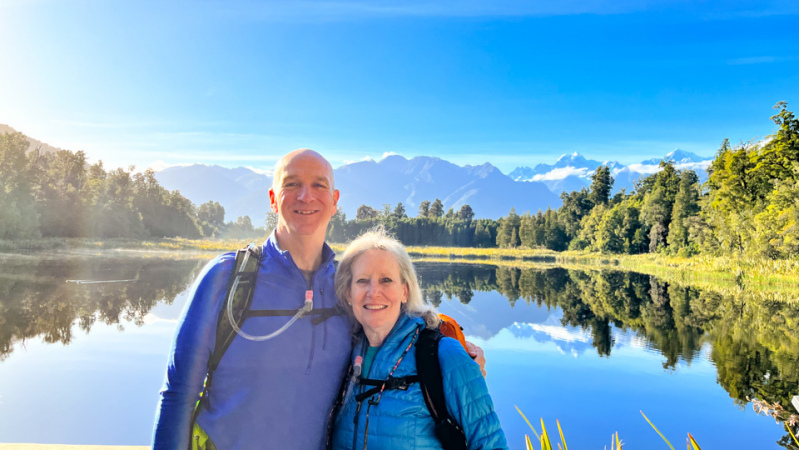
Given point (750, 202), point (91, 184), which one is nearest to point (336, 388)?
point (750, 202)

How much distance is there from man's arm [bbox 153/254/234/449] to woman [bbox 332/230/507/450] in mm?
549

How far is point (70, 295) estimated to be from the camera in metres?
17.4

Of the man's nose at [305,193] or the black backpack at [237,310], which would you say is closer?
the black backpack at [237,310]

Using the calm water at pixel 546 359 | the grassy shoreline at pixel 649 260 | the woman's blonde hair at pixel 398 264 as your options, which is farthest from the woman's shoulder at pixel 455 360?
the grassy shoreline at pixel 649 260

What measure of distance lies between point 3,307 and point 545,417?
17.7m

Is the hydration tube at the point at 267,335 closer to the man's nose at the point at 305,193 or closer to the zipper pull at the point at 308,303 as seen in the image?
the zipper pull at the point at 308,303

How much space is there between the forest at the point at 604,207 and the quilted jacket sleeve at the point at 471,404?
82.1ft

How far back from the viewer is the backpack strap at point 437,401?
5.18 ft

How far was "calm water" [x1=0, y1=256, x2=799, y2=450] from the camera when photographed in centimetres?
622

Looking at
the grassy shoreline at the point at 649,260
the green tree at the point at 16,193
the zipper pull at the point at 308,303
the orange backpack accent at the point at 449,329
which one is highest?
the green tree at the point at 16,193

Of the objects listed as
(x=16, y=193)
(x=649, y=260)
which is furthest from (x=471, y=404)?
(x=649, y=260)

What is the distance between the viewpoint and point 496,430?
1.59 m

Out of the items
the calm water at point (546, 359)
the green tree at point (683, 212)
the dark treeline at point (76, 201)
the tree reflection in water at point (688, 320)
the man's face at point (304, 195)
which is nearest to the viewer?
the man's face at point (304, 195)

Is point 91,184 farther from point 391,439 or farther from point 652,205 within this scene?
point 652,205
